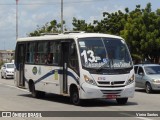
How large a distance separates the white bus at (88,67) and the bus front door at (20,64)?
9.54 feet

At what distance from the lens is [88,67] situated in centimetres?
1653

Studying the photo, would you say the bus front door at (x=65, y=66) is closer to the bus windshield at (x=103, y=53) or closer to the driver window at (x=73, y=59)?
the driver window at (x=73, y=59)

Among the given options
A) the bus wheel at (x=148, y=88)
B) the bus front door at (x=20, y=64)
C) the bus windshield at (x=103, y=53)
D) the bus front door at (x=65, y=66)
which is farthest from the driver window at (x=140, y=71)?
the bus front door at (x=65, y=66)

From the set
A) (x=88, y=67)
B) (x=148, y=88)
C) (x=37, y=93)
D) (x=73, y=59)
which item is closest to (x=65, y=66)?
(x=73, y=59)

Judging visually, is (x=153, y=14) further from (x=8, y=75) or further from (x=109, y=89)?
(x=109, y=89)

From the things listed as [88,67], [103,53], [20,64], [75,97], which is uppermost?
[103,53]

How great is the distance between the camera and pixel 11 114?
14086 mm

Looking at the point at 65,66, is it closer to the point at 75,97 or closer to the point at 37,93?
the point at 75,97

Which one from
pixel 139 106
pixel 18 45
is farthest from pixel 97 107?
pixel 18 45

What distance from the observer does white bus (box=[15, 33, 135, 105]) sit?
54.0ft

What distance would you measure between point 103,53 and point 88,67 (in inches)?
34.1

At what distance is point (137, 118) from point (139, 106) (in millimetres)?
3568

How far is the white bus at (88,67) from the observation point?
16473mm

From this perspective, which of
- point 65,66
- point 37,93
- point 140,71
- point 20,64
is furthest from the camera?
point 140,71
